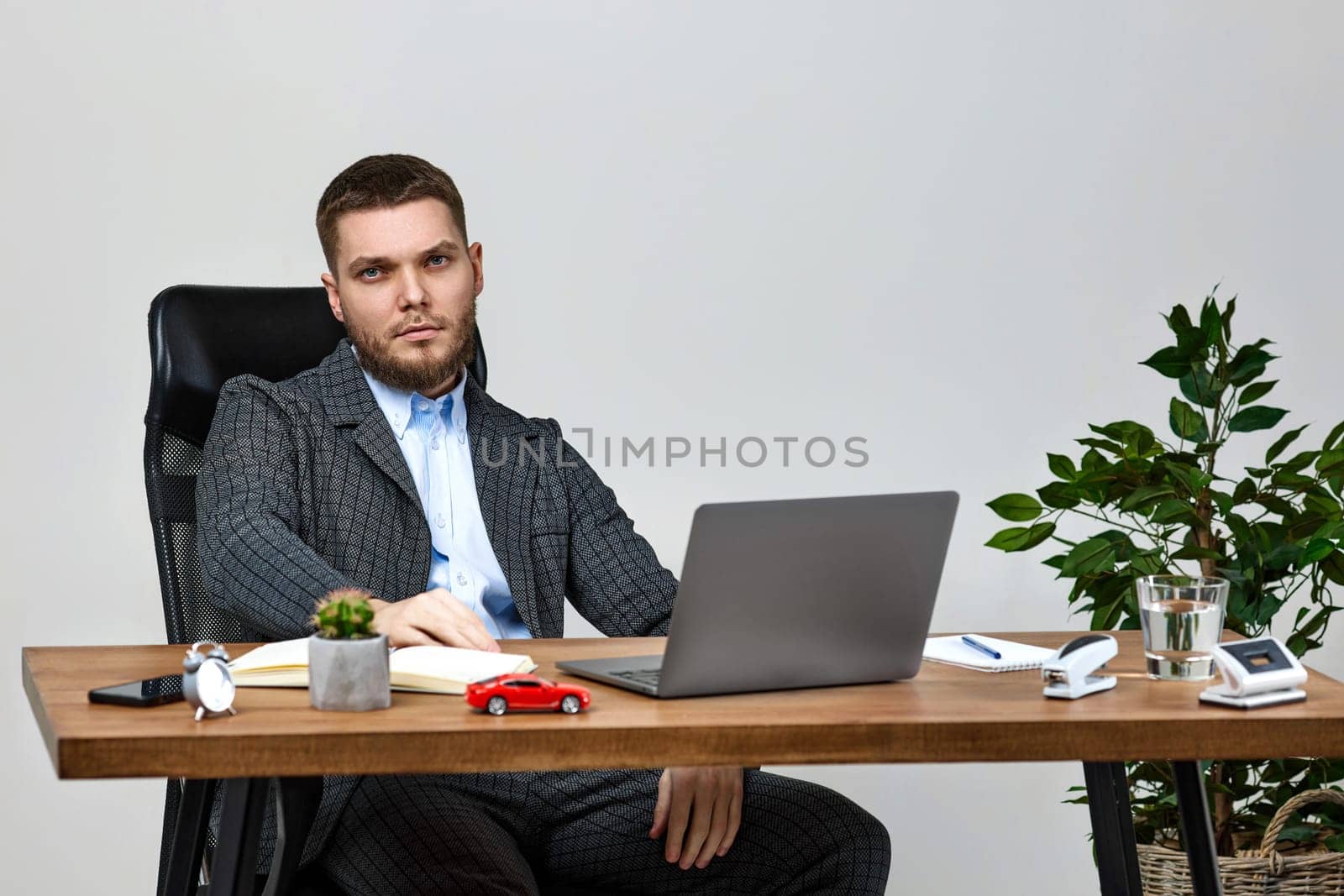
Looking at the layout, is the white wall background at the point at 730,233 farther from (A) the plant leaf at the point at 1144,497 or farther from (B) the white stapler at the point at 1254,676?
(B) the white stapler at the point at 1254,676

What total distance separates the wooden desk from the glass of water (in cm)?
4

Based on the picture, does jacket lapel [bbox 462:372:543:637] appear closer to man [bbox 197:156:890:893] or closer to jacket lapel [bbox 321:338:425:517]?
man [bbox 197:156:890:893]

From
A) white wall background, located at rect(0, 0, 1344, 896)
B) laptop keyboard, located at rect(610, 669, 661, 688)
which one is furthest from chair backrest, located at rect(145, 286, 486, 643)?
white wall background, located at rect(0, 0, 1344, 896)

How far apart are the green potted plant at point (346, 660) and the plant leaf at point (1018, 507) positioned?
4.59 ft

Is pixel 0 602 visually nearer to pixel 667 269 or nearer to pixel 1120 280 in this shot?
pixel 667 269

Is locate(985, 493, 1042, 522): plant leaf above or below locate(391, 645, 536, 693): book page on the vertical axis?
below

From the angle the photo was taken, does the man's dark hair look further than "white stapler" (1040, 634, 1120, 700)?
Yes

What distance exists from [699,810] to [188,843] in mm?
528

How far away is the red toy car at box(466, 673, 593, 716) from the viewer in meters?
1.27

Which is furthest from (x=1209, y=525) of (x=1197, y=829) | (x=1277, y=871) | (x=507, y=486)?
(x=507, y=486)

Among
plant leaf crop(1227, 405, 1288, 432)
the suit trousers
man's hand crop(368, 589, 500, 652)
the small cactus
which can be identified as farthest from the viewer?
plant leaf crop(1227, 405, 1288, 432)

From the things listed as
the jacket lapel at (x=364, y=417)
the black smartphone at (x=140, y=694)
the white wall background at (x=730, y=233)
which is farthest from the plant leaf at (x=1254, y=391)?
the black smartphone at (x=140, y=694)

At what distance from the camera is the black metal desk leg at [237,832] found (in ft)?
4.35

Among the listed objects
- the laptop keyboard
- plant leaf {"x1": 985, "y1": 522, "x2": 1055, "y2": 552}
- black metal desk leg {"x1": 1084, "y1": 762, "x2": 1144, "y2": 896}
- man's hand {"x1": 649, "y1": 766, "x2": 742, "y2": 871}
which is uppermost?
the laptop keyboard
